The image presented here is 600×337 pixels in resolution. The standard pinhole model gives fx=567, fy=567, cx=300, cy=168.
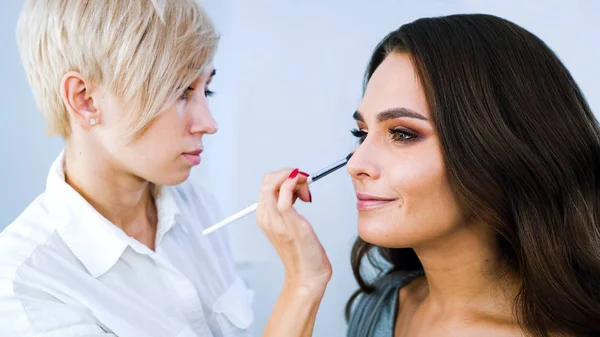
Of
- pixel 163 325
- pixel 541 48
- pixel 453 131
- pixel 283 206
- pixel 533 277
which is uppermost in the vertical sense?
pixel 541 48

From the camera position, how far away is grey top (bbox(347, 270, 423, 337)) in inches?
43.3

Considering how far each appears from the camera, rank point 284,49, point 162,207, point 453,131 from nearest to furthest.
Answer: point 453,131 < point 162,207 < point 284,49

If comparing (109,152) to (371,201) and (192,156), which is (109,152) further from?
(371,201)

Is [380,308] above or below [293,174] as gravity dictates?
below

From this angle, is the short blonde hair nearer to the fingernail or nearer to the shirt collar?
the shirt collar

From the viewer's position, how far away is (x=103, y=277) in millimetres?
1030

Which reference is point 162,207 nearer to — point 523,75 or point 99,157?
point 99,157

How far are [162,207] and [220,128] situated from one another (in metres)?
0.68

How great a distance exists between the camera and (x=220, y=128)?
187cm

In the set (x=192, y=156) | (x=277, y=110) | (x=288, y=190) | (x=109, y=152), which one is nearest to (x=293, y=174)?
(x=288, y=190)

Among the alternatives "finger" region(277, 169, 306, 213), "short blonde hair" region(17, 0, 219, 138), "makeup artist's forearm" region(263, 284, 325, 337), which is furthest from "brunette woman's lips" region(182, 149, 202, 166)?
"makeup artist's forearm" region(263, 284, 325, 337)

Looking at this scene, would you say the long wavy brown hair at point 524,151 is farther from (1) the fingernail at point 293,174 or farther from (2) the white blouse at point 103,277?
(2) the white blouse at point 103,277

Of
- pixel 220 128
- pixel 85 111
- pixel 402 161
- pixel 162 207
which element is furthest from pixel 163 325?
pixel 220 128

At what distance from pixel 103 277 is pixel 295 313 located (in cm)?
38
